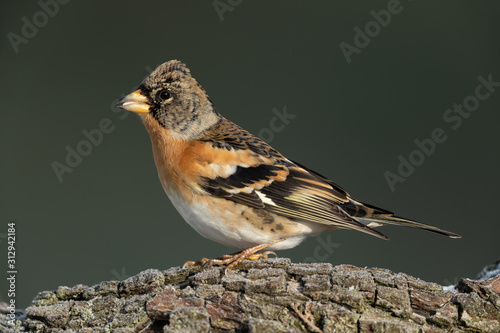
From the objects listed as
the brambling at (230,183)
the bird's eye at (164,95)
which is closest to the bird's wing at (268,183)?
the brambling at (230,183)

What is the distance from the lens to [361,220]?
2.74 metres

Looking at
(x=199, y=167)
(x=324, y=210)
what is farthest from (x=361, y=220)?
(x=199, y=167)

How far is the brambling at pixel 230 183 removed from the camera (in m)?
2.60

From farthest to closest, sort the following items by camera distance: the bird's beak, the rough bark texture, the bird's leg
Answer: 1. the bird's beak
2. the bird's leg
3. the rough bark texture

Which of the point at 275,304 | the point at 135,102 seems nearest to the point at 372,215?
the point at 275,304

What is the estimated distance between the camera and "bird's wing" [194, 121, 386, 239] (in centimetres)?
263

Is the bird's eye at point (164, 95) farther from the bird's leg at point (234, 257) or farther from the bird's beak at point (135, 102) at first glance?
the bird's leg at point (234, 257)

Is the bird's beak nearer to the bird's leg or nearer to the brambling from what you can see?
the brambling

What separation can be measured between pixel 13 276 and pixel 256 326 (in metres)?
1.22

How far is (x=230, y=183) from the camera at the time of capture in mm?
2703

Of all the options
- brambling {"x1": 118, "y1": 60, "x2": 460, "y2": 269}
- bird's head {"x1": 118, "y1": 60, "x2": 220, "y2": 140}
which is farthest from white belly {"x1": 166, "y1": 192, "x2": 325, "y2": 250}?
bird's head {"x1": 118, "y1": 60, "x2": 220, "y2": 140}

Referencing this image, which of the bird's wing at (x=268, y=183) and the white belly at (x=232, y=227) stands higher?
the bird's wing at (x=268, y=183)

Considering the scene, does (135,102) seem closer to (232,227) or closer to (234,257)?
(232,227)

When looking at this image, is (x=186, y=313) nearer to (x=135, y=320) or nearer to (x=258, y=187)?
(x=135, y=320)
